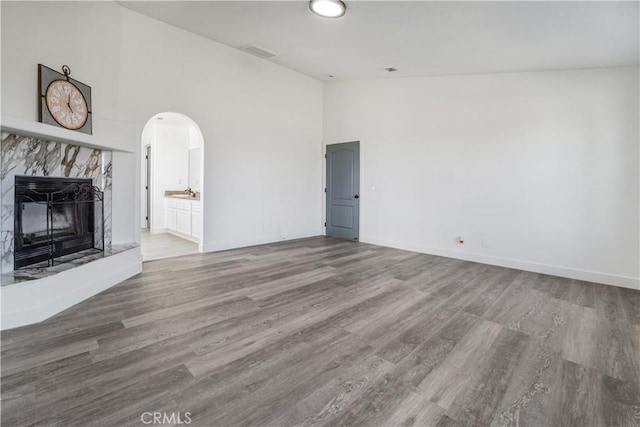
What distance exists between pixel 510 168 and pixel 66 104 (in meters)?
5.76

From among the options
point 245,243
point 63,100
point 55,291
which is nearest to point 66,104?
point 63,100

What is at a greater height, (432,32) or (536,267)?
(432,32)

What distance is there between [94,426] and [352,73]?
19.0 feet

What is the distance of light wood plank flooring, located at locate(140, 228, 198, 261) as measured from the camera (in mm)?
4884

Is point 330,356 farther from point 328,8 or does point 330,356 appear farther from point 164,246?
point 164,246

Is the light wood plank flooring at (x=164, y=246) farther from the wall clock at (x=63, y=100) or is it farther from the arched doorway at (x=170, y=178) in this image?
the wall clock at (x=63, y=100)

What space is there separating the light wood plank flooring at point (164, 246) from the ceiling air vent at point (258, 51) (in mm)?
3486

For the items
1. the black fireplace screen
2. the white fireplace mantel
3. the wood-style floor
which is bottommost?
the wood-style floor

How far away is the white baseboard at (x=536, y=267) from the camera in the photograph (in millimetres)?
3723

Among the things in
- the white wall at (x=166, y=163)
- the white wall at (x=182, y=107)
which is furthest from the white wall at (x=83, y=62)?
the white wall at (x=166, y=163)

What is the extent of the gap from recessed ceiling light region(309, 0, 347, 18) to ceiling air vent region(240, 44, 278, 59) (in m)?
1.70

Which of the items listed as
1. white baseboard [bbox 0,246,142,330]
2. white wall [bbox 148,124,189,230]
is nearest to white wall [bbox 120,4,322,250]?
white baseboard [bbox 0,246,142,330]

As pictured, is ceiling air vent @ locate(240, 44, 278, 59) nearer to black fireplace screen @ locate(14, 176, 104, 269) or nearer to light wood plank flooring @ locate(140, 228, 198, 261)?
black fireplace screen @ locate(14, 176, 104, 269)

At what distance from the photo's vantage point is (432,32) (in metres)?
→ 3.52
